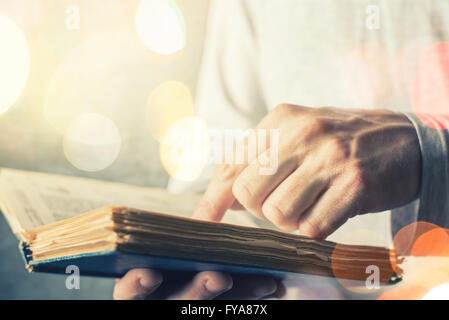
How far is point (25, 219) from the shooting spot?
1.45ft

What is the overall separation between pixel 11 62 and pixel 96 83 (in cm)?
26

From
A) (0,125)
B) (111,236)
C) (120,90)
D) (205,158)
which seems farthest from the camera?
(120,90)

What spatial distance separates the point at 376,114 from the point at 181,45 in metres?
0.87

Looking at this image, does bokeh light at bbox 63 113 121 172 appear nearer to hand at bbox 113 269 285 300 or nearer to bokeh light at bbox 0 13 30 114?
bokeh light at bbox 0 13 30 114

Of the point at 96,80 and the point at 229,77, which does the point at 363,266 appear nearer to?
the point at 229,77

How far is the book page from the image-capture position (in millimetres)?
467

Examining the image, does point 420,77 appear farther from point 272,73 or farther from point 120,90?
point 120,90

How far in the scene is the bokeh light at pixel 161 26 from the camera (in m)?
1.25

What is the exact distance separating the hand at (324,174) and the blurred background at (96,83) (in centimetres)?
81

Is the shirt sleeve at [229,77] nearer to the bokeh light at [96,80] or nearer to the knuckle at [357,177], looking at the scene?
the bokeh light at [96,80]

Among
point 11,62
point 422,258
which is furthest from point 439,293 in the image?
point 11,62

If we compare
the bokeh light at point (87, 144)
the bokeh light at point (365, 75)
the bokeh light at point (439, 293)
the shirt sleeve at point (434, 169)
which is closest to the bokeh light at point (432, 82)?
the bokeh light at point (365, 75)
